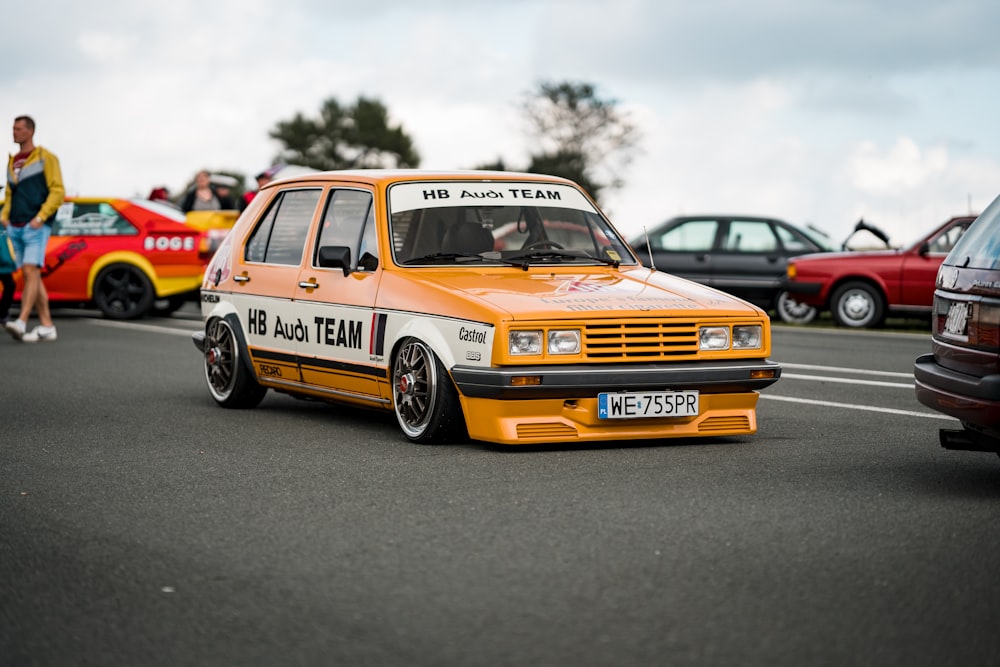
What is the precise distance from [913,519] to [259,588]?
8.52ft

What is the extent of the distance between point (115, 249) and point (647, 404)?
1300cm

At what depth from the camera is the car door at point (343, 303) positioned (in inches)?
345

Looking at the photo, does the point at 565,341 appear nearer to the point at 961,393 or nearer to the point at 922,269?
Answer: the point at 961,393

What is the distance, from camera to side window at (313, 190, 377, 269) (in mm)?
9148

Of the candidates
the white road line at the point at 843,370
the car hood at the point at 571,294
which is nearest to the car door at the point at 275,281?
the car hood at the point at 571,294

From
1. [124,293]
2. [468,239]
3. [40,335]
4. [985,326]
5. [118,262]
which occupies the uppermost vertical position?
[468,239]

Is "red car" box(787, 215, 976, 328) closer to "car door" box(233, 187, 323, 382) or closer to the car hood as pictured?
"car door" box(233, 187, 323, 382)

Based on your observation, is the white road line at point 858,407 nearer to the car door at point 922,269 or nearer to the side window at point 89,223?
the car door at point 922,269

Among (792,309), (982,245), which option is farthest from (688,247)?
(982,245)

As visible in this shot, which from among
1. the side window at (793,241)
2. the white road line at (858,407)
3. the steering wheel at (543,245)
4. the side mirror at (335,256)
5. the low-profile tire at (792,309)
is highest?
the steering wheel at (543,245)

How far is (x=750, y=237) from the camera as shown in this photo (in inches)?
884

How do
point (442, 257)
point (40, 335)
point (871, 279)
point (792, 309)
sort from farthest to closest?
point (792, 309) < point (871, 279) < point (40, 335) < point (442, 257)

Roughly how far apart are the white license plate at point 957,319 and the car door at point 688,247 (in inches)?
621

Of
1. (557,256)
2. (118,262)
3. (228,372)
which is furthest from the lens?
(118,262)
